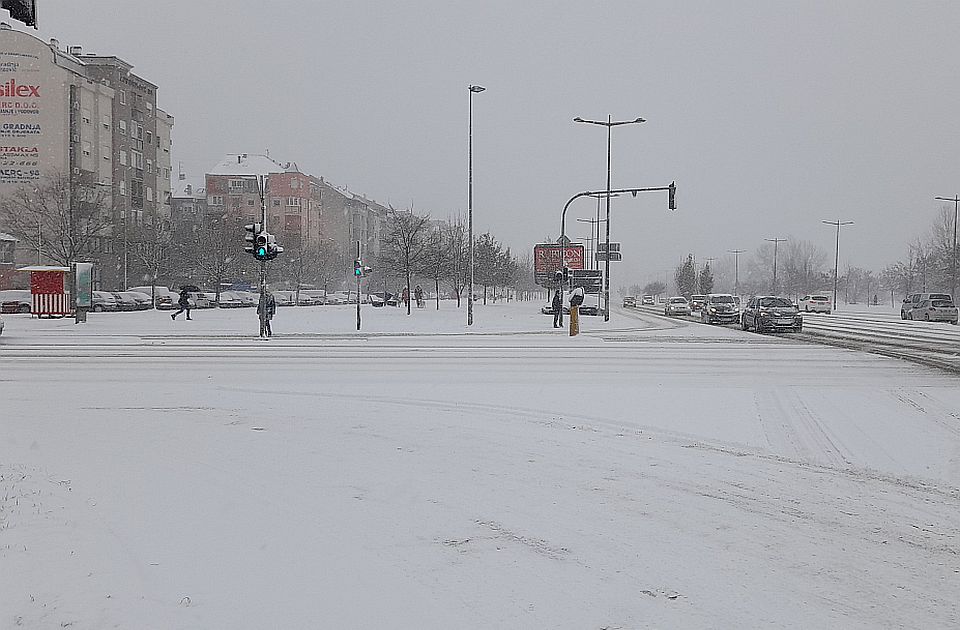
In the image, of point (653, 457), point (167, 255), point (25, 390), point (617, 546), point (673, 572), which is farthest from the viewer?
point (167, 255)

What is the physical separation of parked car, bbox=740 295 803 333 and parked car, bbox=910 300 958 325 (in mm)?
17852

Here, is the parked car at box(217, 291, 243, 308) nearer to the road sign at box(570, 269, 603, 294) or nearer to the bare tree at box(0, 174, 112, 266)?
the bare tree at box(0, 174, 112, 266)

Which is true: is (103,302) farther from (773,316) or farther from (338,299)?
(773,316)

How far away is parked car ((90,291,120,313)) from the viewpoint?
179ft

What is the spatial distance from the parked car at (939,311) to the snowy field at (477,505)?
3957cm

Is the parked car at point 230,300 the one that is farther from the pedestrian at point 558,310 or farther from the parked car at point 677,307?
the pedestrian at point 558,310

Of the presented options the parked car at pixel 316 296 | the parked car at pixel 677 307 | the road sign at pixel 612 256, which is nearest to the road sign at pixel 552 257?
the parked car at pixel 677 307

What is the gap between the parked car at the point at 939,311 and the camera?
162 ft

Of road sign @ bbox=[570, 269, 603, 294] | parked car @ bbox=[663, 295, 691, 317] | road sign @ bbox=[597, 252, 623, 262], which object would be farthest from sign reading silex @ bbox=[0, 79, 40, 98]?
parked car @ bbox=[663, 295, 691, 317]

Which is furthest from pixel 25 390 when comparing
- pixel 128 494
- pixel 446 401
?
pixel 128 494

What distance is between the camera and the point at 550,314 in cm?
5231

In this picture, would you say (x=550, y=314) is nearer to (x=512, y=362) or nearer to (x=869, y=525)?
(x=512, y=362)

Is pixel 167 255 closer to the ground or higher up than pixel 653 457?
higher up

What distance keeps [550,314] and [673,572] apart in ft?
Answer: 154
